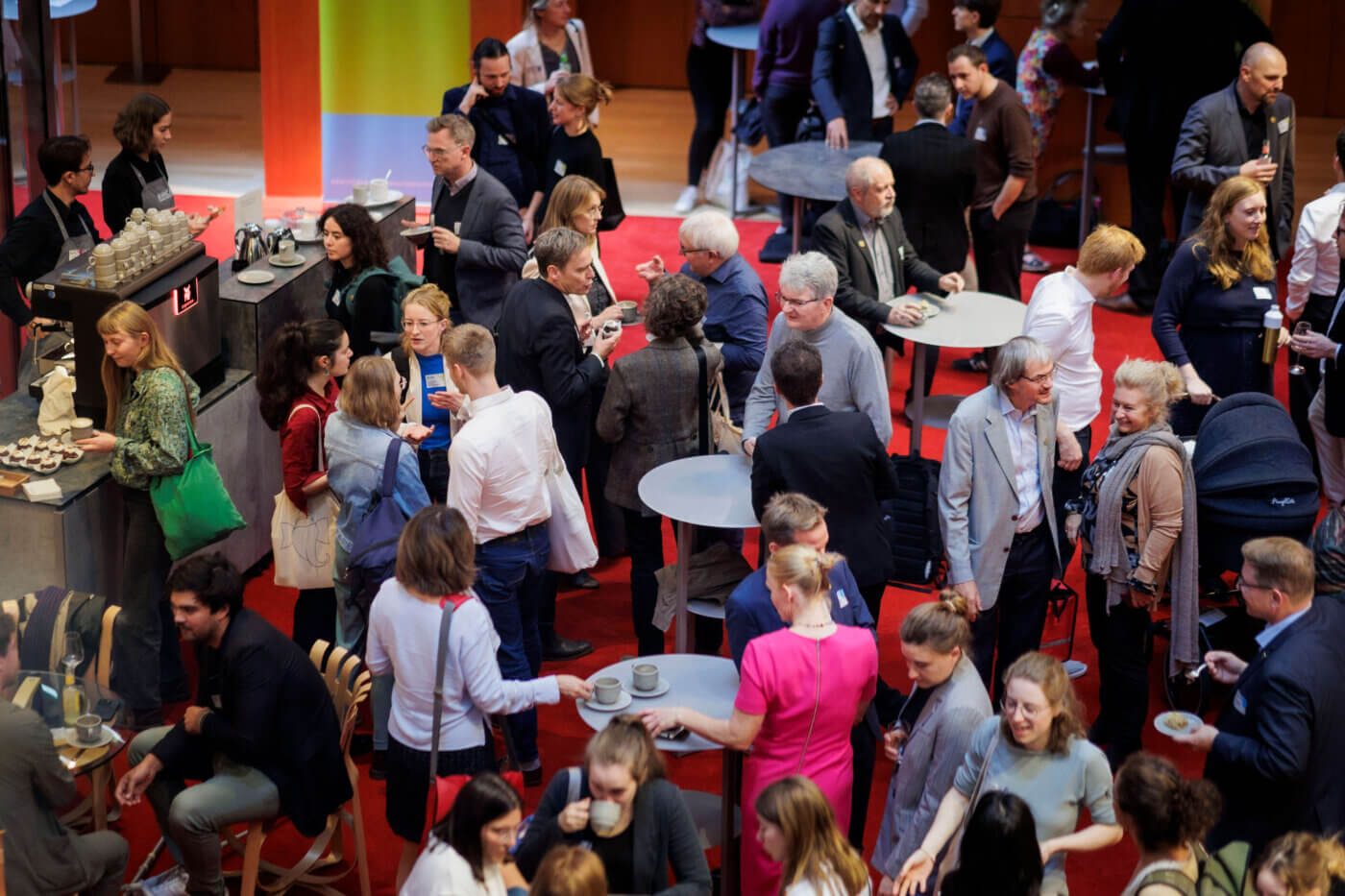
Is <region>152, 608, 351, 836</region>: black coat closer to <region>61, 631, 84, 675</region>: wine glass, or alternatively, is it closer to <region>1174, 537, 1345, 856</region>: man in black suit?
<region>61, 631, 84, 675</region>: wine glass

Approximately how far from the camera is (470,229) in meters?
6.18

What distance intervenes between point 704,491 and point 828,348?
2.13 feet

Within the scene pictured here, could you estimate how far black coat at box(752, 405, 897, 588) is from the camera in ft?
13.9

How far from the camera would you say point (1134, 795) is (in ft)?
10.4

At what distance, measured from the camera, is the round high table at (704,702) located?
3.76 metres

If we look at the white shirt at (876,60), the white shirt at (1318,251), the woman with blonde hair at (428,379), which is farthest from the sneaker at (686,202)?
the woman with blonde hair at (428,379)

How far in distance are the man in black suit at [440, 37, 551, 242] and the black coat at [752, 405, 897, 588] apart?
3388mm

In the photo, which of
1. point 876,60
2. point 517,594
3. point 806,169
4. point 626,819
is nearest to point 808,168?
point 806,169

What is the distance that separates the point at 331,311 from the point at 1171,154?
5.61 meters

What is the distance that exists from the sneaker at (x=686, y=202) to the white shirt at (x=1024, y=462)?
6441 mm

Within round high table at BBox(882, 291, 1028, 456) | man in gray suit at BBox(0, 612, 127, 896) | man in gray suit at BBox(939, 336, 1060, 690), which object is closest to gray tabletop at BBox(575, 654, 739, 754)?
man in gray suit at BBox(939, 336, 1060, 690)

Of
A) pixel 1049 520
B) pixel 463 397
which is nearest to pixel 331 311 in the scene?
pixel 463 397

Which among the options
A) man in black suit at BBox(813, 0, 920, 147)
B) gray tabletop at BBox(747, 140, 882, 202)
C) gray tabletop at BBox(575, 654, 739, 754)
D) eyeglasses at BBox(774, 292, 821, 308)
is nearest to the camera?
gray tabletop at BBox(575, 654, 739, 754)

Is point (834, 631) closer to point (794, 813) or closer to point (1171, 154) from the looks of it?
point (794, 813)
